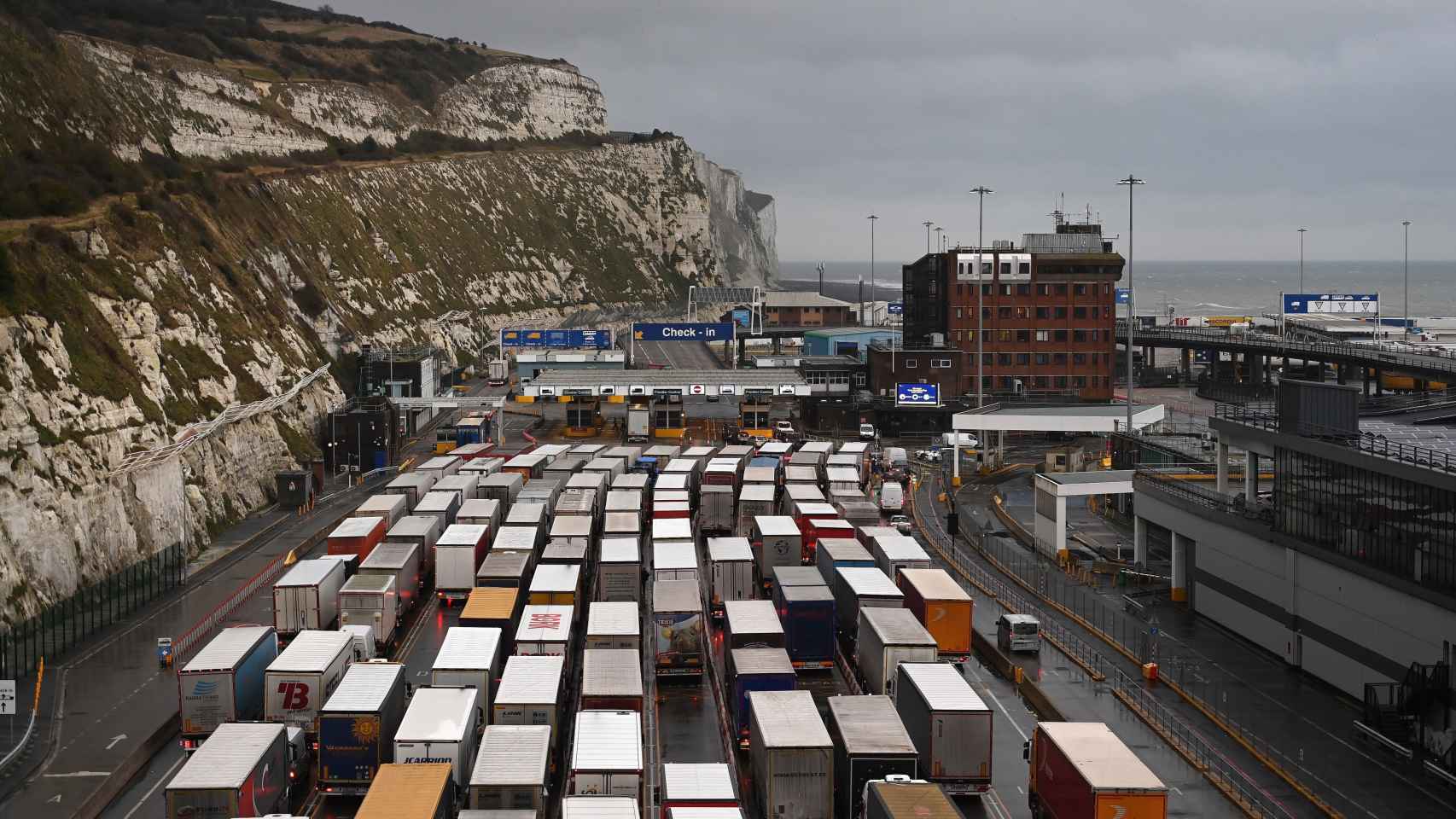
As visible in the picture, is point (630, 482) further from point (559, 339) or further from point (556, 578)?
point (559, 339)

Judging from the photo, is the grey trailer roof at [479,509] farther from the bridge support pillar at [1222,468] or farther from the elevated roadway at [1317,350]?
the elevated roadway at [1317,350]

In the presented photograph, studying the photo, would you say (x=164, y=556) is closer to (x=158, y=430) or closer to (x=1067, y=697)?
(x=158, y=430)

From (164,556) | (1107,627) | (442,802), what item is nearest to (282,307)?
(164,556)

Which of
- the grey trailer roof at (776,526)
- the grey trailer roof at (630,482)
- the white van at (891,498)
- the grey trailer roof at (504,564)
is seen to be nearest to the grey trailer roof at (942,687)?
the grey trailer roof at (504,564)

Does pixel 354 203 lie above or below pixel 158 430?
above

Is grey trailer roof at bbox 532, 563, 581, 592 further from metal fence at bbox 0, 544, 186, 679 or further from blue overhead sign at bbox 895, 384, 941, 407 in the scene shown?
blue overhead sign at bbox 895, 384, 941, 407
